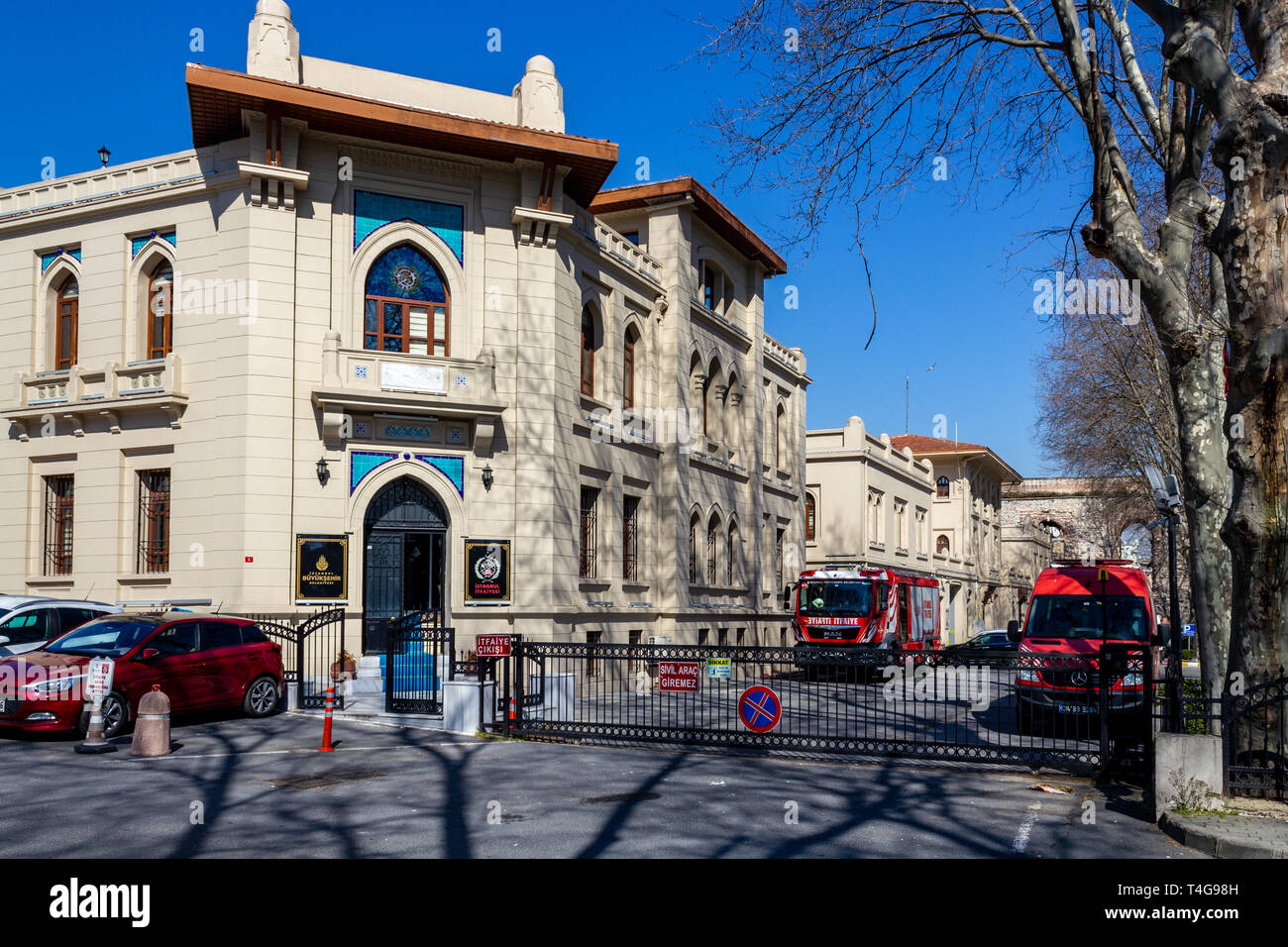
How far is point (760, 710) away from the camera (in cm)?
1419

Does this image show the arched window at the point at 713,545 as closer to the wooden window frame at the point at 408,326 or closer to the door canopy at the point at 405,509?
the door canopy at the point at 405,509

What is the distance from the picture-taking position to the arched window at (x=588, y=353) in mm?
26797

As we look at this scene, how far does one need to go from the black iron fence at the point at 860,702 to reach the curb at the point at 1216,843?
233 centimetres

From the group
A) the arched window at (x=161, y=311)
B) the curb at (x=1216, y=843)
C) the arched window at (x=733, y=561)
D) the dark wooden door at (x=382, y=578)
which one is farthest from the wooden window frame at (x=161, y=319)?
the curb at (x=1216, y=843)

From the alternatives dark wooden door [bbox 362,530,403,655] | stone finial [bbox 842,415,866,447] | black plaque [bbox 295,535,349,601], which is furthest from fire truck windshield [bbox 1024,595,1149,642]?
stone finial [bbox 842,415,866,447]

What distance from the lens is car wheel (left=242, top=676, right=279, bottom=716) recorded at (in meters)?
17.2

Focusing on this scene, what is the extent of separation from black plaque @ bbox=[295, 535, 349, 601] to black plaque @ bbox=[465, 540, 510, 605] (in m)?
2.50

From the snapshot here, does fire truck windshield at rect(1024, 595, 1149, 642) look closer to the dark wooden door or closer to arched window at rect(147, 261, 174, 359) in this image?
the dark wooden door

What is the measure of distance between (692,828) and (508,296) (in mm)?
16549

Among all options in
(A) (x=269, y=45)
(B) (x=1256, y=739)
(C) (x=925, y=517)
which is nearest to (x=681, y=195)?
(A) (x=269, y=45)

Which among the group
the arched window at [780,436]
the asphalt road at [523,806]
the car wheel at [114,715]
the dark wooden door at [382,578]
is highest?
the arched window at [780,436]

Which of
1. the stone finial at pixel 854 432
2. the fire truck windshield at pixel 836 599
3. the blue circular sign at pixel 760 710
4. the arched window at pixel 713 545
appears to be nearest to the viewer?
the blue circular sign at pixel 760 710
